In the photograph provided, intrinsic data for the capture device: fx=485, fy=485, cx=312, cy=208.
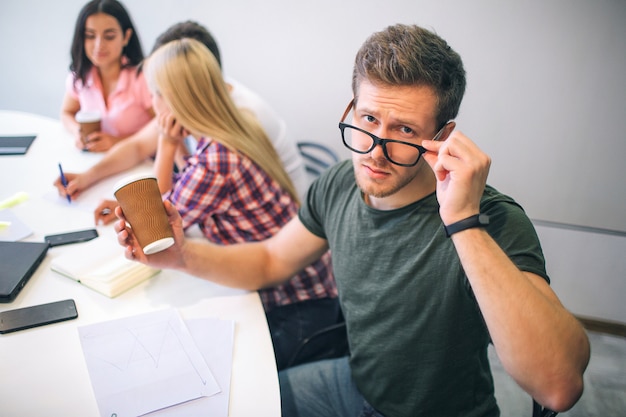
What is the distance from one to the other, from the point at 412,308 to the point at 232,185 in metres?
0.71

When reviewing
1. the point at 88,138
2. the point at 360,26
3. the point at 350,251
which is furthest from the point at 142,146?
the point at 350,251

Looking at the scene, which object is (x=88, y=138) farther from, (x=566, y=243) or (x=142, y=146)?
(x=566, y=243)

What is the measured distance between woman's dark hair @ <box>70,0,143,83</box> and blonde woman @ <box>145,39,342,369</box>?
74cm

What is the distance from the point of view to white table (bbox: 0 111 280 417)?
94 cm

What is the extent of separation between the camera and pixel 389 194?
104 cm

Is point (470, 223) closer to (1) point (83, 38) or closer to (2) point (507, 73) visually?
(2) point (507, 73)

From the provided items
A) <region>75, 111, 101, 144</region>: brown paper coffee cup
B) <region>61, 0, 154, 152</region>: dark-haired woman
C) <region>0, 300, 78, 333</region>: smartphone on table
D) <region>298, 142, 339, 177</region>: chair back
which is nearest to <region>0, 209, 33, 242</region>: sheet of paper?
<region>0, 300, 78, 333</region>: smartphone on table

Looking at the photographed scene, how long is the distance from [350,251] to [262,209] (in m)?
0.47

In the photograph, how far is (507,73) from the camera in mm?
Answer: 1741

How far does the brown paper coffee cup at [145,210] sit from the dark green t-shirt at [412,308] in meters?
0.42

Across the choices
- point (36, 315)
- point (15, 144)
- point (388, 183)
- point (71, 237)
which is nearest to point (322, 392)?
point (388, 183)

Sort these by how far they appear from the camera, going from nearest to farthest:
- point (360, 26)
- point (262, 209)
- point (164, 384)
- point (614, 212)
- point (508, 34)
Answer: point (164, 384) → point (614, 212) → point (262, 209) → point (508, 34) → point (360, 26)

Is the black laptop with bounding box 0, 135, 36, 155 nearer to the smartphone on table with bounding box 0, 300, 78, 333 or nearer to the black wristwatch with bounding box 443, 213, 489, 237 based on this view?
the smartphone on table with bounding box 0, 300, 78, 333

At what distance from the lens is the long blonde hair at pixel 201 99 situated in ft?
5.13
